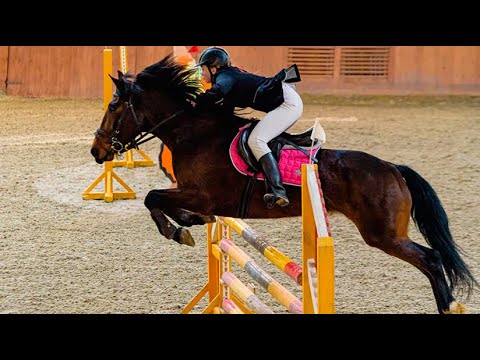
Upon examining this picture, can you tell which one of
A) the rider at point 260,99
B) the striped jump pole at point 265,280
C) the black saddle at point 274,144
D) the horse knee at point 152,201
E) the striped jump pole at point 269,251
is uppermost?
the rider at point 260,99

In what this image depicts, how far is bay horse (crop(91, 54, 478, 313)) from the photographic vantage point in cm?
495

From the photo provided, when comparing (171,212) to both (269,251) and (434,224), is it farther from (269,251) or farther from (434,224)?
(434,224)

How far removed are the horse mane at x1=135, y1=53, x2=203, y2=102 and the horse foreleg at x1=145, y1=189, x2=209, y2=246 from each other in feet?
2.30

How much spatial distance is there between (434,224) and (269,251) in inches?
47.8

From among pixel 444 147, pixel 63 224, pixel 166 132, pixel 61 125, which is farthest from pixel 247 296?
pixel 61 125

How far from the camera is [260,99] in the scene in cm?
515

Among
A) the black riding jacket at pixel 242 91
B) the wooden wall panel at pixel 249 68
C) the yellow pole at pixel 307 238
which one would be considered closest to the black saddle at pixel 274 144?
the black riding jacket at pixel 242 91

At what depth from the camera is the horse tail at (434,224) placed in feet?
16.2

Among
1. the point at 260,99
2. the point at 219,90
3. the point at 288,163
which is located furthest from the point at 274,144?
the point at 219,90

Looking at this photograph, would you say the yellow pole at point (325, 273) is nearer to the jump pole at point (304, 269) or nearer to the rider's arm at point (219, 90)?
the jump pole at point (304, 269)

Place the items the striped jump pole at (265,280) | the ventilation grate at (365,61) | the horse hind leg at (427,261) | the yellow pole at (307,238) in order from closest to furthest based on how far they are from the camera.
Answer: the yellow pole at (307,238) → the striped jump pole at (265,280) → the horse hind leg at (427,261) → the ventilation grate at (365,61)

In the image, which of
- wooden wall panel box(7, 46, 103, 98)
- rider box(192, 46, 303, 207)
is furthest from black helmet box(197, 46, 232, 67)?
wooden wall panel box(7, 46, 103, 98)

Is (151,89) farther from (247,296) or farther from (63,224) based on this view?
(63,224)

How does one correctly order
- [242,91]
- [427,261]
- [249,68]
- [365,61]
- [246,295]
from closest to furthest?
[246,295] → [427,261] → [242,91] → [249,68] → [365,61]
